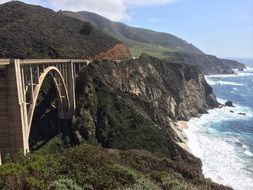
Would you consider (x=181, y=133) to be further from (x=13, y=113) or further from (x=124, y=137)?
(x=13, y=113)

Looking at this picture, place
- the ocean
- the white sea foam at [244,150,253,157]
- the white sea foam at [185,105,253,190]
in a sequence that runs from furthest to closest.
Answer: the white sea foam at [244,150,253,157] < the ocean < the white sea foam at [185,105,253,190]

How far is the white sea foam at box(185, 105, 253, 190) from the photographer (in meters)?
53.4

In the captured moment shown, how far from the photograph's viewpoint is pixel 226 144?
72688 mm

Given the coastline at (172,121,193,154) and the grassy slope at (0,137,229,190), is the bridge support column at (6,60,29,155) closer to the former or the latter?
the grassy slope at (0,137,229,190)

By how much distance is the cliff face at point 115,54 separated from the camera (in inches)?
3501

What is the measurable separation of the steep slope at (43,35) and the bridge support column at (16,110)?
40.7 meters

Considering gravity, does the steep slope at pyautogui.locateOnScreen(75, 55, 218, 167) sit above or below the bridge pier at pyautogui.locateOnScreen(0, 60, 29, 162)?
below

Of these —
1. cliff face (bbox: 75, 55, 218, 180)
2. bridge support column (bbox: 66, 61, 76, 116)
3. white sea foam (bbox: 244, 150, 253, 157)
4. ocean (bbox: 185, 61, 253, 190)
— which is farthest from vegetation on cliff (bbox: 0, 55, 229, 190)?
white sea foam (bbox: 244, 150, 253, 157)

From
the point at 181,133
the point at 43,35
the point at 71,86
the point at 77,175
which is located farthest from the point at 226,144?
the point at 77,175

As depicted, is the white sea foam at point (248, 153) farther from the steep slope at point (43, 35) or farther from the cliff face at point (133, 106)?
the steep slope at point (43, 35)

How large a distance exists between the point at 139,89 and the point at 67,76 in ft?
68.2

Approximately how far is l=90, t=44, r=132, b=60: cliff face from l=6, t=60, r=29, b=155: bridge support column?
48.2 meters

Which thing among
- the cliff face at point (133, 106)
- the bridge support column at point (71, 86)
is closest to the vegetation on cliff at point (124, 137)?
the cliff face at point (133, 106)

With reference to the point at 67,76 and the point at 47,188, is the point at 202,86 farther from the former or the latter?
the point at 47,188
